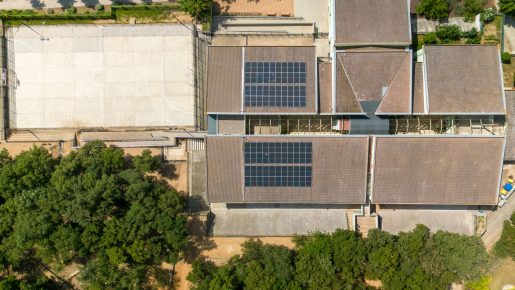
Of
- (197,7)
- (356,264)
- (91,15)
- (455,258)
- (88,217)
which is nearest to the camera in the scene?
(88,217)

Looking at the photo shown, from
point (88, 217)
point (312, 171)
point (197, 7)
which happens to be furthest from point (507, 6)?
point (88, 217)

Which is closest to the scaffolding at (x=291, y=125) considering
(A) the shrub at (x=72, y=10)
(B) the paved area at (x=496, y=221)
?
(B) the paved area at (x=496, y=221)

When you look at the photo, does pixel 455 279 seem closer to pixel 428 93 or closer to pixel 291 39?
pixel 428 93

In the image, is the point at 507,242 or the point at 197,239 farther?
the point at 197,239

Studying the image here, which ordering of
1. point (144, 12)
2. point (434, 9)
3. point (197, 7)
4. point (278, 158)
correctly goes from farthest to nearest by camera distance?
point (144, 12) < point (434, 9) < point (197, 7) < point (278, 158)

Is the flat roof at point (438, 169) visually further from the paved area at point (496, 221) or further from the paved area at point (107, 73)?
the paved area at point (107, 73)

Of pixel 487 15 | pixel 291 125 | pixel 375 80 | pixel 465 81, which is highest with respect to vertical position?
pixel 487 15

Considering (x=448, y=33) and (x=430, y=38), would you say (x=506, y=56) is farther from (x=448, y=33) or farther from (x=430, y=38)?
(x=430, y=38)
